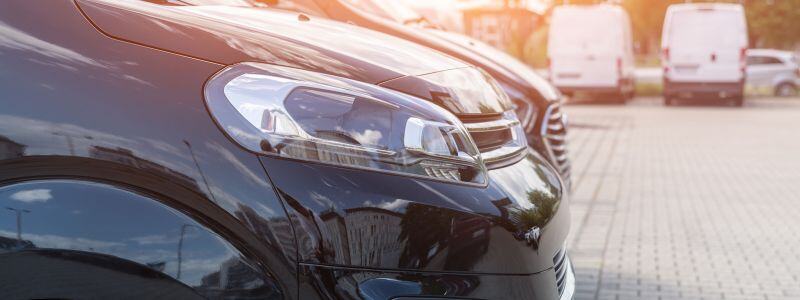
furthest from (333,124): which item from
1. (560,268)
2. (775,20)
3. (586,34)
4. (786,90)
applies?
(775,20)

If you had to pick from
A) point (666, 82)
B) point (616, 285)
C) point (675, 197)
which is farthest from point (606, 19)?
point (616, 285)

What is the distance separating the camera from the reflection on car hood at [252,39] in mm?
2225

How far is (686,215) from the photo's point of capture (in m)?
7.55

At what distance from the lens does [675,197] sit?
8.59m

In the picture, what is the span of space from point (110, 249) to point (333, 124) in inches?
19.5

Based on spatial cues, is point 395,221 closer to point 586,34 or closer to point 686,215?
point 686,215

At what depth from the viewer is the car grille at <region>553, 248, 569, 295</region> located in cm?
256

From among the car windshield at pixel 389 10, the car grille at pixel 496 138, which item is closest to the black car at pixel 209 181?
the car grille at pixel 496 138

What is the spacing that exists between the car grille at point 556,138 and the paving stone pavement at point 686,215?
52cm

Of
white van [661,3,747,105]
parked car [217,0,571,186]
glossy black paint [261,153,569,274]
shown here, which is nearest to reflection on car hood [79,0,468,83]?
glossy black paint [261,153,569,274]

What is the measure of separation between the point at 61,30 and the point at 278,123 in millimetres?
480

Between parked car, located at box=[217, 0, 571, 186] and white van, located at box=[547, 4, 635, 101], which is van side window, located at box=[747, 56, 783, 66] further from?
parked car, located at box=[217, 0, 571, 186]

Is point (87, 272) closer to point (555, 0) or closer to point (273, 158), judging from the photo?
point (273, 158)

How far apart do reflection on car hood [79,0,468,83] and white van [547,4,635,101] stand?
2288 centimetres
